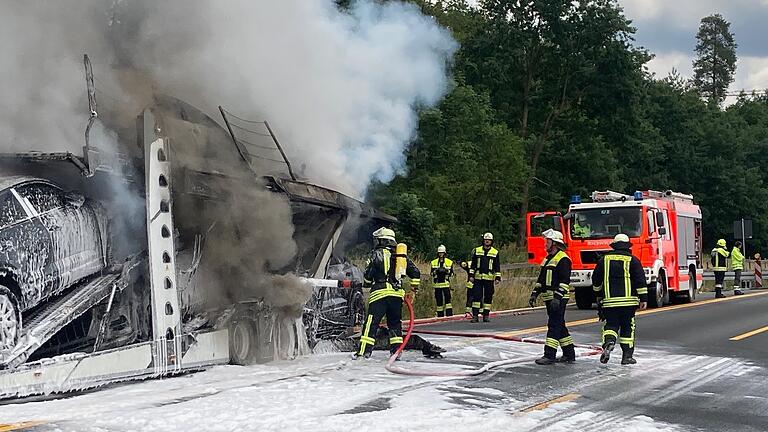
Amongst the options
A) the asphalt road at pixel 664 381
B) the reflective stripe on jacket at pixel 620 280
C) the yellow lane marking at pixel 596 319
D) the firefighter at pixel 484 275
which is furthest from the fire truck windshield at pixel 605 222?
the reflective stripe on jacket at pixel 620 280

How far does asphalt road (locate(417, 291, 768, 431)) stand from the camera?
23.7ft

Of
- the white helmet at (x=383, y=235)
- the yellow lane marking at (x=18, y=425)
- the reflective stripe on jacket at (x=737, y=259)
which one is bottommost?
the yellow lane marking at (x=18, y=425)

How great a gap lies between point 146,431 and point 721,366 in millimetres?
6870

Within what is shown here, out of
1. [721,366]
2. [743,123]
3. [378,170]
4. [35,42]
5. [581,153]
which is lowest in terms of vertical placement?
[721,366]

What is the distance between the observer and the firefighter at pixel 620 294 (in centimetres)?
1034

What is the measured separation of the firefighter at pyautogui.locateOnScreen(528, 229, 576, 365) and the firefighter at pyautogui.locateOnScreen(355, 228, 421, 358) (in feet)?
5.43

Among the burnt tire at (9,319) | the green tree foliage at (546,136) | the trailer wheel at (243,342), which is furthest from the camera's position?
the green tree foliage at (546,136)

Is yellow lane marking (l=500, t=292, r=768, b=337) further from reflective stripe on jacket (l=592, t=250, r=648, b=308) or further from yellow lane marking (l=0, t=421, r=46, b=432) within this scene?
yellow lane marking (l=0, t=421, r=46, b=432)

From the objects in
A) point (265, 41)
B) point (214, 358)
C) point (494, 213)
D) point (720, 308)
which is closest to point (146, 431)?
point (214, 358)

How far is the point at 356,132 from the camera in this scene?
1209cm

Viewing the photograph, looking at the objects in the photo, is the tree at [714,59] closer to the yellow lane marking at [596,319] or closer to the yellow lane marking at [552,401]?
the yellow lane marking at [596,319]

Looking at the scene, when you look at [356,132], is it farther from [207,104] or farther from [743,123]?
[743,123]

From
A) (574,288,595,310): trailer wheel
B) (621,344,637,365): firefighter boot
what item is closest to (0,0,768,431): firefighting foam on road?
(621,344,637,365): firefighter boot

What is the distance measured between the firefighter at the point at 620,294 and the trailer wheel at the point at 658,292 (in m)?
10.1
